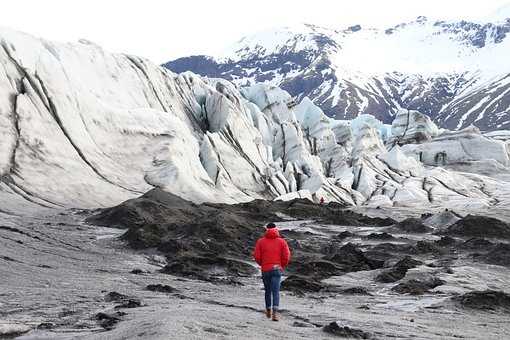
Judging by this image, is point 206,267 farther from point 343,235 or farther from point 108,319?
point 343,235

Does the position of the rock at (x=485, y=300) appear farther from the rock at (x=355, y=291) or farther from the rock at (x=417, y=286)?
the rock at (x=355, y=291)

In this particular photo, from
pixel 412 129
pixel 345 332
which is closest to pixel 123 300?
pixel 345 332

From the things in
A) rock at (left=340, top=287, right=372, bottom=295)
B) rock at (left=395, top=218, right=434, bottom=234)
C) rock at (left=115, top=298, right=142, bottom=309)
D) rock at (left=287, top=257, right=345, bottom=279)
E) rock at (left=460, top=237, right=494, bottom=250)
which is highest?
rock at (left=115, top=298, right=142, bottom=309)

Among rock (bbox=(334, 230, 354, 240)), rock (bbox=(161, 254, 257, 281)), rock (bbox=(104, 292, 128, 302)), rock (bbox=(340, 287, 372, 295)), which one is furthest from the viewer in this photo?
rock (bbox=(334, 230, 354, 240))

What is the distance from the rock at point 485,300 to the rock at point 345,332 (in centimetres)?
630

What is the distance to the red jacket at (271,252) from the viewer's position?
14609 millimetres

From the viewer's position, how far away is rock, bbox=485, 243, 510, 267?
28109 mm

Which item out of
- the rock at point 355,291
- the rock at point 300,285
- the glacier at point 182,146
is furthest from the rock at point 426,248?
the glacier at point 182,146

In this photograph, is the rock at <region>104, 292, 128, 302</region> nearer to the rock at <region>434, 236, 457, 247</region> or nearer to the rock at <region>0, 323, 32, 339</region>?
the rock at <region>0, 323, 32, 339</region>

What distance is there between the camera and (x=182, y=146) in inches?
2311

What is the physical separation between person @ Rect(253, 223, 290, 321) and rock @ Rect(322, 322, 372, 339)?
140 centimetres

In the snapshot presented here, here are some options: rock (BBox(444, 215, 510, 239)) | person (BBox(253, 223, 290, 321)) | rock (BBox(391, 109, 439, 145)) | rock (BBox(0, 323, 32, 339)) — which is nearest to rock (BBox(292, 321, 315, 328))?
person (BBox(253, 223, 290, 321))

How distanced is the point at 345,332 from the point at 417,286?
916 centimetres

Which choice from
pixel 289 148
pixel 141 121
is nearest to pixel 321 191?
pixel 289 148
